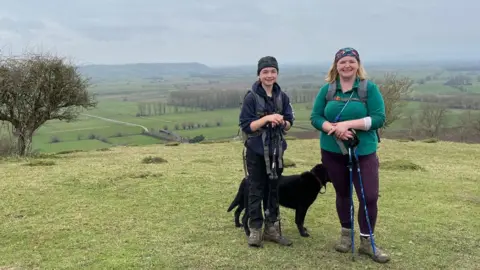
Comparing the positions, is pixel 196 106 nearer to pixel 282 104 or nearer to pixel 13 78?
pixel 13 78

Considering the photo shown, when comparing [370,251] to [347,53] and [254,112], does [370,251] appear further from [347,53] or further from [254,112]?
[347,53]

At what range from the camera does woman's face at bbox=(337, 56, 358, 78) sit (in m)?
4.95

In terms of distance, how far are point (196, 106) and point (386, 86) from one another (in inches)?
1822

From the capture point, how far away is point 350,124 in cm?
486

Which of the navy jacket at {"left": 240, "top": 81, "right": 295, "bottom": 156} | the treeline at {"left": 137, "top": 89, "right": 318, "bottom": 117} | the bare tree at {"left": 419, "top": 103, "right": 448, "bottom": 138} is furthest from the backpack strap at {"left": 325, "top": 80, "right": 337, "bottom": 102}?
the treeline at {"left": 137, "top": 89, "right": 318, "bottom": 117}

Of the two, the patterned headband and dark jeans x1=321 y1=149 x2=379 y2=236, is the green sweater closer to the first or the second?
dark jeans x1=321 y1=149 x2=379 y2=236

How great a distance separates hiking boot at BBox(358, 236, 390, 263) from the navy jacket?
160 centimetres

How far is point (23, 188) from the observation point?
9.18 m

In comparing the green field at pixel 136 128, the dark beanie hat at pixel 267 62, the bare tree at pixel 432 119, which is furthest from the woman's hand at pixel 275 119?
the bare tree at pixel 432 119

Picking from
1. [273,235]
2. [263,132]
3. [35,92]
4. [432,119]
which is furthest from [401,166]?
[432,119]

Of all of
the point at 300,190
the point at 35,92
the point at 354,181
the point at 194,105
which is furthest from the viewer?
the point at 194,105

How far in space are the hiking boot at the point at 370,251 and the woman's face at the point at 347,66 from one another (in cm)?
209

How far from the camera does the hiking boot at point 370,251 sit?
207 inches

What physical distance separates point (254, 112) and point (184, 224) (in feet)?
8.14
